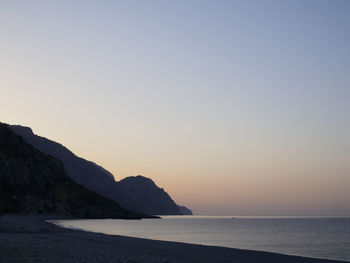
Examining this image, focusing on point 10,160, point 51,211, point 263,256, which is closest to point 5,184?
point 10,160

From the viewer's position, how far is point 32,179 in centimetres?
17750

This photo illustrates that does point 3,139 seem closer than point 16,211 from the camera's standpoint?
No

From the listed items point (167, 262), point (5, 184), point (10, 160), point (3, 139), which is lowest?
point (167, 262)

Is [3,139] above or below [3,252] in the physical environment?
above

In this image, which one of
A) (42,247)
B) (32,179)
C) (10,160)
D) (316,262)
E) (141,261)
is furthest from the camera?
(32,179)

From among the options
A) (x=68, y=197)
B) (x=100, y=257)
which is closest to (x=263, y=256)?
(x=100, y=257)

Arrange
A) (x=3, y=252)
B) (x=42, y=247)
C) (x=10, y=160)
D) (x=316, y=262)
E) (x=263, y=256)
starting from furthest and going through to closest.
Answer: (x=10, y=160)
(x=263, y=256)
(x=316, y=262)
(x=42, y=247)
(x=3, y=252)

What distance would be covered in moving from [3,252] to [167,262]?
35.8ft

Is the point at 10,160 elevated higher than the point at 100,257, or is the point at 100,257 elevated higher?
the point at 10,160

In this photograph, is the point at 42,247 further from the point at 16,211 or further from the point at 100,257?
the point at 16,211

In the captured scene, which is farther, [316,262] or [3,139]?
[3,139]

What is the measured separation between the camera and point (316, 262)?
3703 cm

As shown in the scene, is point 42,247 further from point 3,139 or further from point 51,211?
point 3,139

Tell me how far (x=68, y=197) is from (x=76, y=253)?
176094 mm
